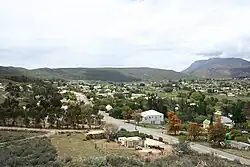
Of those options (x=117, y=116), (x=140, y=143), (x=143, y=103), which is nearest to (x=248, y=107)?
(x=143, y=103)

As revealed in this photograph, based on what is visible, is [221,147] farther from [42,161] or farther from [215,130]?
[42,161]

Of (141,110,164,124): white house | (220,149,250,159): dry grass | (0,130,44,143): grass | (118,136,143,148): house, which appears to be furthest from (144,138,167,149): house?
(141,110,164,124): white house

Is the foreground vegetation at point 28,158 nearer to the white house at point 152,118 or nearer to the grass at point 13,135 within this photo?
the grass at point 13,135

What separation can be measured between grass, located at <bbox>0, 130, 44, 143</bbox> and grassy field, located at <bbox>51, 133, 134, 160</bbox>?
3.22 m

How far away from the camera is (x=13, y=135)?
141ft

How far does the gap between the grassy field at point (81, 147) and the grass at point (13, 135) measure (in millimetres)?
3216

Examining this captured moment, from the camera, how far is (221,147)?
41250 mm

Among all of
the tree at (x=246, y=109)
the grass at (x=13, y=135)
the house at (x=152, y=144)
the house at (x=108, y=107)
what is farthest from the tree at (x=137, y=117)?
the tree at (x=246, y=109)

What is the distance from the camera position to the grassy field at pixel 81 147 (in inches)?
1220

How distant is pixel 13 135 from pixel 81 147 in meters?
11.4

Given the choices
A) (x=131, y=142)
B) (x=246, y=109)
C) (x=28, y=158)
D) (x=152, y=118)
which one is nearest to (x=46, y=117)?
(x=152, y=118)

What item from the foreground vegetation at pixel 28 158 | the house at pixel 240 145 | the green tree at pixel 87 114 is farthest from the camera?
the green tree at pixel 87 114

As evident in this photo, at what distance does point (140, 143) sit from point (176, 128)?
11970mm

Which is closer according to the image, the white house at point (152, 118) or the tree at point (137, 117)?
the tree at point (137, 117)
